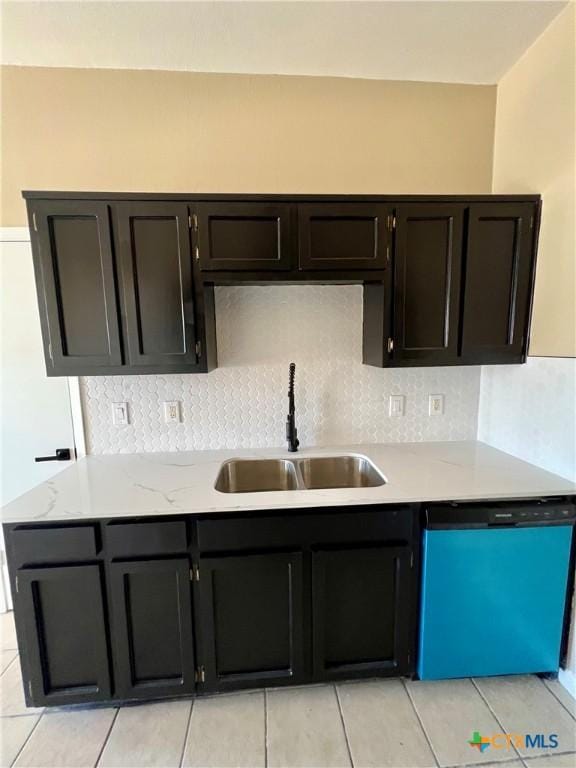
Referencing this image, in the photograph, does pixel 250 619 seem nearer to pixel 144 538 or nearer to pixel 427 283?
pixel 144 538

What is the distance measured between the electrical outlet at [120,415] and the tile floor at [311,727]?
4.23 feet

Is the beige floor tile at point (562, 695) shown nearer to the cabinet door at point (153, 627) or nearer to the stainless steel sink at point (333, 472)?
the stainless steel sink at point (333, 472)

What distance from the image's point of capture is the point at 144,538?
4.82ft

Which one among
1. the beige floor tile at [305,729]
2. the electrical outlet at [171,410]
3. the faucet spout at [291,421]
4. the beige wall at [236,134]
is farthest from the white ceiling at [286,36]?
the beige floor tile at [305,729]

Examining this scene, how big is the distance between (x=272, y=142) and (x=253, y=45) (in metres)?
0.39

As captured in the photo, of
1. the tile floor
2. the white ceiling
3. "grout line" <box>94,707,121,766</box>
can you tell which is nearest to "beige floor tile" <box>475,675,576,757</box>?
the tile floor

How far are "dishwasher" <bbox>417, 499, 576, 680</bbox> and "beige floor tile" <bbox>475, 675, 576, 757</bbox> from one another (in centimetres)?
8

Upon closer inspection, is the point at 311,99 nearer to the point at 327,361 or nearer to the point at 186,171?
the point at 186,171

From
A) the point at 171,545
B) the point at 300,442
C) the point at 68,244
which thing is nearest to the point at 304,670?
the point at 171,545

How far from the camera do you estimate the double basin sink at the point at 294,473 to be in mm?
1977

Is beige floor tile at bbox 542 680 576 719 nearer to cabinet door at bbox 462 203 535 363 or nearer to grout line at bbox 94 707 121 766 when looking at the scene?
cabinet door at bbox 462 203 535 363

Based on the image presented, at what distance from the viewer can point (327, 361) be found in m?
2.13

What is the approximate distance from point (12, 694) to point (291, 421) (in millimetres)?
1805

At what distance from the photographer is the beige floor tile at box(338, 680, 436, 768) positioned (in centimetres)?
138
